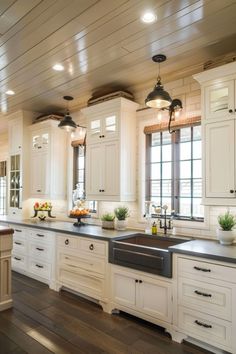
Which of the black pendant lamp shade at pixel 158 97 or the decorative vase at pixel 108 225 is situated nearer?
the black pendant lamp shade at pixel 158 97

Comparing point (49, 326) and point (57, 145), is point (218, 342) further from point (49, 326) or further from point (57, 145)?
point (57, 145)

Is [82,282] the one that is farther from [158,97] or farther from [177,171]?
[158,97]

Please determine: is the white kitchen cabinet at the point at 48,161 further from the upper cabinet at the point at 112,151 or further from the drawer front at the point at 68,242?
the drawer front at the point at 68,242

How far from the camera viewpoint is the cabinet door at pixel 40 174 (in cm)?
491

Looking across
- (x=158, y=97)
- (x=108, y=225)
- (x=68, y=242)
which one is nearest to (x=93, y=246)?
(x=68, y=242)

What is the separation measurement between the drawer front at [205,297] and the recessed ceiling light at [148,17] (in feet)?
7.71

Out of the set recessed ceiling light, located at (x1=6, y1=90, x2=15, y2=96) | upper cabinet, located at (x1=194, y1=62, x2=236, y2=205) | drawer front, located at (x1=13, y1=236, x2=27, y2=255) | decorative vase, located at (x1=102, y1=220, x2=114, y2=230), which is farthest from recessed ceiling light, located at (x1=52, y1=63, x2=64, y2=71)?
drawer front, located at (x1=13, y1=236, x2=27, y2=255)

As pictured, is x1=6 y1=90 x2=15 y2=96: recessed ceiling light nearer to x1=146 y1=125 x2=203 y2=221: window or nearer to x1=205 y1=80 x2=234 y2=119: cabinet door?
x1=146 y1=125 x2=203 y2=221: window

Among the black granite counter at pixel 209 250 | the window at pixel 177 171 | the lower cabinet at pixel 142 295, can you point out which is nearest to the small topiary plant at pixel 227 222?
the black granite counter at pixel 209 250

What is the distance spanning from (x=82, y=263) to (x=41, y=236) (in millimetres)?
1009

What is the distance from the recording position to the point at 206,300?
7.87ft

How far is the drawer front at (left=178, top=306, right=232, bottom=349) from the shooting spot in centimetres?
227

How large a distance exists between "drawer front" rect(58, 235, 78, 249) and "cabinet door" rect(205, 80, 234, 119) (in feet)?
7.40

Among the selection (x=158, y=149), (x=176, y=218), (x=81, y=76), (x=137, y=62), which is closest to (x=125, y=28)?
(x=137, y=62)
